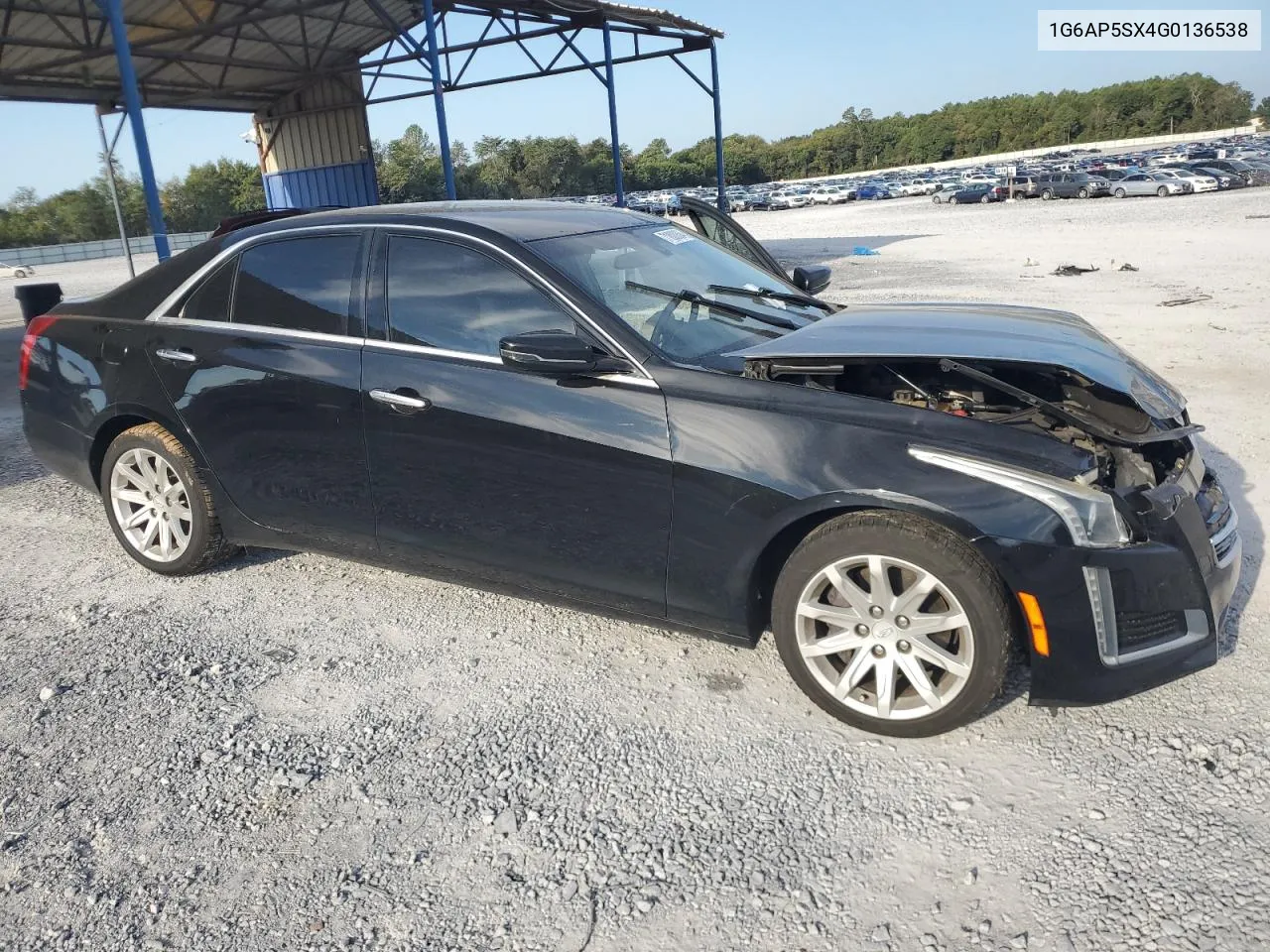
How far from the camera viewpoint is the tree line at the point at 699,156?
189 feet

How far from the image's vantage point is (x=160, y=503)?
13.9 ft

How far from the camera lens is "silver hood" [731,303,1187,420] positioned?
306 centimetres

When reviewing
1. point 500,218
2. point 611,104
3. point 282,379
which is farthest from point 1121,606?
point 611,104

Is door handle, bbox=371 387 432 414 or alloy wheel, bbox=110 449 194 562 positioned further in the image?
alloy wheel, bbox=110 449 194 562

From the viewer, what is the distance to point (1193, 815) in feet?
8.02

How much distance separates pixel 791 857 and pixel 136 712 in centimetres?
232

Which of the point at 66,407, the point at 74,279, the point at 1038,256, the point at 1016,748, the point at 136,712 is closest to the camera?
the point at 1016,748

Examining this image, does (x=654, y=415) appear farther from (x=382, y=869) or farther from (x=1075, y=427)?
(x=382, y=869)

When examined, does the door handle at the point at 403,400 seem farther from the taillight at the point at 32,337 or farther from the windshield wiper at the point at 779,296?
the taillight at the point at 32,337

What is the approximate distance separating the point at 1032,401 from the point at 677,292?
1.39m

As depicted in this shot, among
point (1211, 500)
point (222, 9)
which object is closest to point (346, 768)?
point (1211, 500)

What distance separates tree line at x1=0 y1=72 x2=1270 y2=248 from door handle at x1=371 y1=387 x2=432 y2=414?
155 feet

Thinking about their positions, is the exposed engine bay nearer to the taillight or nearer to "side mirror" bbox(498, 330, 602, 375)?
"side mirror" bbox(498, 330, 602, 375)

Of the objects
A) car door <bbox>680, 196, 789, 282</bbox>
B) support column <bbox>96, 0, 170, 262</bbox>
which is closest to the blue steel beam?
support column <bbox>96, 0, 170, 262</bbox>
